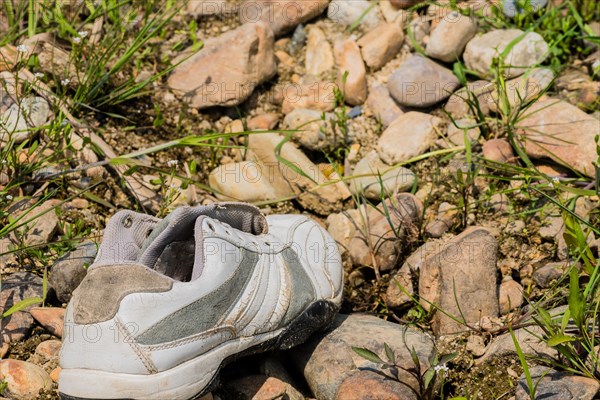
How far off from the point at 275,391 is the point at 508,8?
2.45m

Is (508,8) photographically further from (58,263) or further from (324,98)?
(58,263)

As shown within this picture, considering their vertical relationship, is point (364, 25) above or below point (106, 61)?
below

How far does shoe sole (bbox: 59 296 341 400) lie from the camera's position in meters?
2.50

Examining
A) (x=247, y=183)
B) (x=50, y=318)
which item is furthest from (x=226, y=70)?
(x=50, y=318)

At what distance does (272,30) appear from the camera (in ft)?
14.5

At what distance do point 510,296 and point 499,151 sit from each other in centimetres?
76

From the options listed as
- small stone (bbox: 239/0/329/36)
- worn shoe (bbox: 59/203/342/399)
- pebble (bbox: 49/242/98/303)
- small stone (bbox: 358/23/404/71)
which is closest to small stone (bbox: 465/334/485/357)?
worn shoe (bbox: 59/203/342/399)

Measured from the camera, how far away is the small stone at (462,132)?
3844 mm

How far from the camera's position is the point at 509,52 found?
400cm

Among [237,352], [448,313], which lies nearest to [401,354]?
[448,313]

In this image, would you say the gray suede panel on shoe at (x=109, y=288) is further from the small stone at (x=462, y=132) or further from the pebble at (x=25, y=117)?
the small stone at (x=462, y=132)

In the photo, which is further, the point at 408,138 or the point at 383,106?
the point at 383,106

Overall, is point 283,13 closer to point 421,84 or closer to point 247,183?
point 421,84

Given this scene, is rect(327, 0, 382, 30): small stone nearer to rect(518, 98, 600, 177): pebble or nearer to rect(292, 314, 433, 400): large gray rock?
rect(518, 98, 600, 177): pebble
